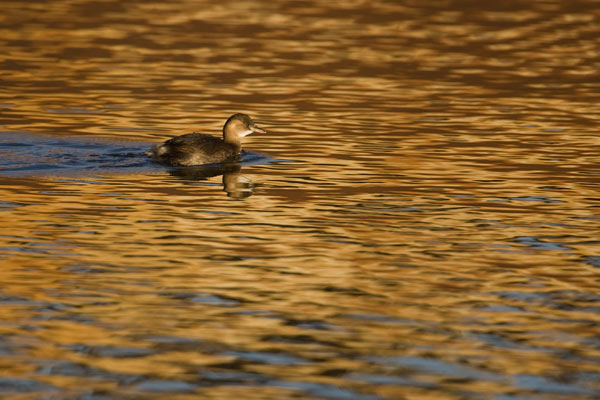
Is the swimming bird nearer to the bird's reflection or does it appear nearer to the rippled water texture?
the bird's reflection

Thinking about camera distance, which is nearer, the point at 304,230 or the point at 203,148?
the point at 304,230

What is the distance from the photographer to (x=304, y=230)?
13148 mm

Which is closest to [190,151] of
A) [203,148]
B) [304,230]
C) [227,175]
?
[203,148]

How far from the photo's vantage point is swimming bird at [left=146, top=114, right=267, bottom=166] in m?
17.4

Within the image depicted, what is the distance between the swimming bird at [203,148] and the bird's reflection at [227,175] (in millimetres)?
96

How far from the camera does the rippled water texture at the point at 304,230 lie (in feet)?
28.5

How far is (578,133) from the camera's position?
20.4 meters

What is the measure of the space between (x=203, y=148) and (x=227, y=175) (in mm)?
656

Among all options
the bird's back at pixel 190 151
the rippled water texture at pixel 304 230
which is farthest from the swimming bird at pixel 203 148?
the rippled water texture at pixel 304 230

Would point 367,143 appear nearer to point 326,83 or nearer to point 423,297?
point 326,83

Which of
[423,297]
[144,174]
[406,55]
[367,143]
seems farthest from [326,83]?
[423,297]

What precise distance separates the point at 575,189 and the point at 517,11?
86.2 ft

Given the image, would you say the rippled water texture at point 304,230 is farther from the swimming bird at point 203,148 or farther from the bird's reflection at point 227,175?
the swimming bird at point 203,148

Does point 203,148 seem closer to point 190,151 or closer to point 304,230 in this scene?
point 190,151
